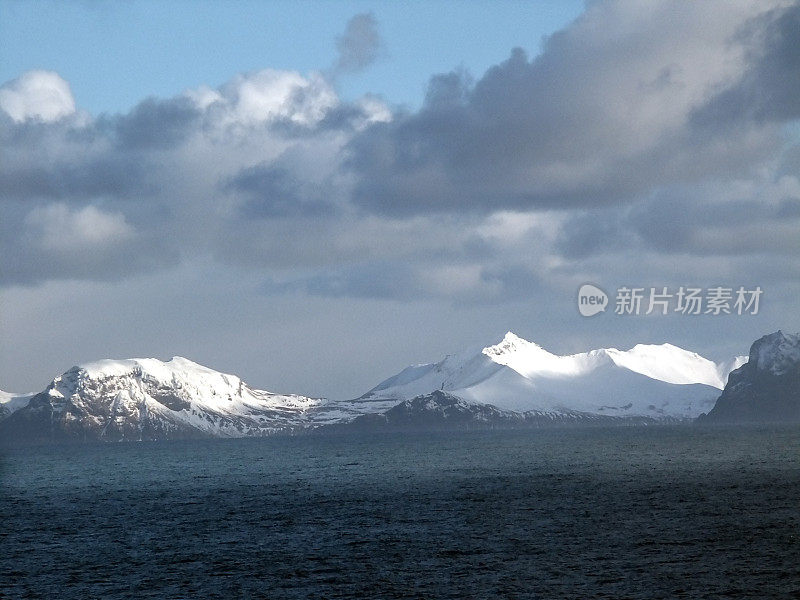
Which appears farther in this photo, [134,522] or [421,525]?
[134,522]

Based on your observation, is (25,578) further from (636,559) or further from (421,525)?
(636,559)

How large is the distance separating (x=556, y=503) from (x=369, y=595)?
228 ft

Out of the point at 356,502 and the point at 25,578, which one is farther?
the point at 356,502

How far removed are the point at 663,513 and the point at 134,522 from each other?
73793mm

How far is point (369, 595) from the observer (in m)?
85.6

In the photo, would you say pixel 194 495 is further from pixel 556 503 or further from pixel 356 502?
pixel 556 503

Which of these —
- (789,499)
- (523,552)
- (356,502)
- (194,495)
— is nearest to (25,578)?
(523,552)

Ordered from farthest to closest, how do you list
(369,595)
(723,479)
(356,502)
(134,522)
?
(723,479)
(356,502)
(134,522)
(369,595)

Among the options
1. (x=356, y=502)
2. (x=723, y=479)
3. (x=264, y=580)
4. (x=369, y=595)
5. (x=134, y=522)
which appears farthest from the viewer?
(x=723, y=479)

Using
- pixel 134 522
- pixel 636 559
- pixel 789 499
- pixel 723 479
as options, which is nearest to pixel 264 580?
pixel 636 559

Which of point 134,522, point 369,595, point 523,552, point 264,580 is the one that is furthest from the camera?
point 134,522

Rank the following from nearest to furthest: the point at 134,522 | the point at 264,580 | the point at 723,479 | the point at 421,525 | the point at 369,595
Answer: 1. the point at 369,595
2. the point at 264,580
3. the point at 421,525
4. the point at 134,522
5. the point at 723,479

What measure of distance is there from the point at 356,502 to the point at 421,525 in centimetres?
3416

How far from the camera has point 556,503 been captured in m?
150
